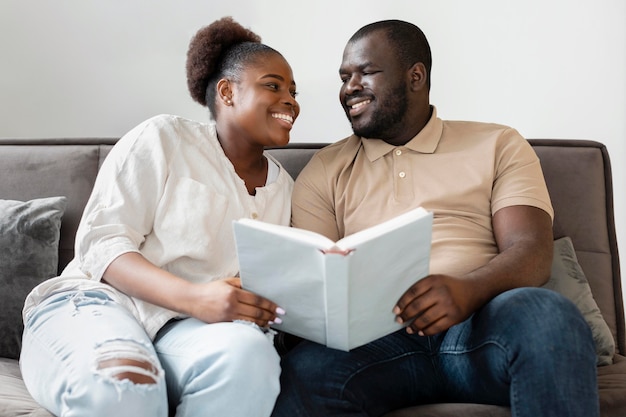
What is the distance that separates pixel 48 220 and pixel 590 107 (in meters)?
1.54

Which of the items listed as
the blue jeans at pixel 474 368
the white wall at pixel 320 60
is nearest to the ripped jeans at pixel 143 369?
the blue jeans at pixel 474 368

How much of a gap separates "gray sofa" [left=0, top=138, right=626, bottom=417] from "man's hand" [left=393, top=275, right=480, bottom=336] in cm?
44

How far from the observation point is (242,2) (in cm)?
229

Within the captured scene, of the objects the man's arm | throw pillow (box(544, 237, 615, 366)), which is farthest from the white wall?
the man's arm

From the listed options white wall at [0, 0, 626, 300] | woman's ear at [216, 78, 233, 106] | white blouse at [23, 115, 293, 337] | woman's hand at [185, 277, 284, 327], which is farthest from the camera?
white wall at [0, 0, 626, 300]

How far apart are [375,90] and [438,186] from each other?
28cm

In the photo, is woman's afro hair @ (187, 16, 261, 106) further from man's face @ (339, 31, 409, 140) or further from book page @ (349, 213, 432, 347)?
book page @ (349, 213, 432, 347)

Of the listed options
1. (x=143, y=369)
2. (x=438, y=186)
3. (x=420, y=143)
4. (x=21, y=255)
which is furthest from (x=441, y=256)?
(x=21, y=255)

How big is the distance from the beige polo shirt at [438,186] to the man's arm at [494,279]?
0.04m

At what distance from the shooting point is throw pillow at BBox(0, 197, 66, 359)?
1.62 metres

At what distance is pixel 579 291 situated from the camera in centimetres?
158

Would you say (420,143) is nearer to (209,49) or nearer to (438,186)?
(438,186)

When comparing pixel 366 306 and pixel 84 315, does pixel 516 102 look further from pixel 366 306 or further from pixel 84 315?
pixel 84 315

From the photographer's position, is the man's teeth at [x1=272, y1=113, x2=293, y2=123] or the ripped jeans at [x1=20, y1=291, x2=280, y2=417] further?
the man's teeth at [x1=272, y1=113, x2=293, y2=123]
